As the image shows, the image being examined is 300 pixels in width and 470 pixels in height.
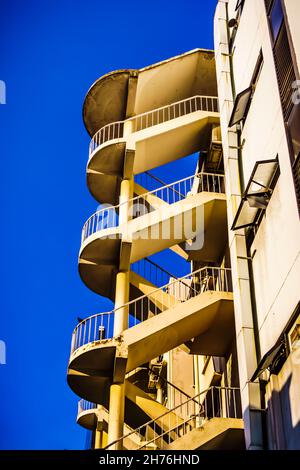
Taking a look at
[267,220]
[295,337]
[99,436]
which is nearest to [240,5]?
[267,220]

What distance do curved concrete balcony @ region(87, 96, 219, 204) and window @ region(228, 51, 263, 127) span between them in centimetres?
397

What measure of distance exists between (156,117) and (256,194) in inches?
405

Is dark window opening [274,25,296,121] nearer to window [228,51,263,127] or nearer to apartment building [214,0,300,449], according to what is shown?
apartment building [214,0,300,449]

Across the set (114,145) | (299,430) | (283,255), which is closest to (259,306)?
(283,255)

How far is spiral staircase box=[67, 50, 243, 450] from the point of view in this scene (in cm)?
1905

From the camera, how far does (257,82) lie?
17641 millimetres

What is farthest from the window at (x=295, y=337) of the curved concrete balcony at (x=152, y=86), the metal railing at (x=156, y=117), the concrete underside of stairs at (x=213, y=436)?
the curved concrete balcony at (x=152, y=86)

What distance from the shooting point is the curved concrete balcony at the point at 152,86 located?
24438mm

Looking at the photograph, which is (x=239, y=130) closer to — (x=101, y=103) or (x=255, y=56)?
(x=255, y=56)

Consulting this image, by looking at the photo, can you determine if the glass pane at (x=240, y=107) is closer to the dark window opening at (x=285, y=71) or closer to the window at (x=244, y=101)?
the window at (x=244, y=101)

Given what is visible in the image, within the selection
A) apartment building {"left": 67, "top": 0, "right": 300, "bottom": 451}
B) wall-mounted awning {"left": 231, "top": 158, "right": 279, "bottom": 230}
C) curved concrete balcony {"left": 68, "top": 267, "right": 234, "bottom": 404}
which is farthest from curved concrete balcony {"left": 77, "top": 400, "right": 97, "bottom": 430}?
wall-mounted awning {"left": 231, "top": 158, "right": 279, "bottom": 230}

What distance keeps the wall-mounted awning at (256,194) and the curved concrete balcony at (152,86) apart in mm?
9194

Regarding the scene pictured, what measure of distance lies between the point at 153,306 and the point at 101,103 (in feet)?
26.9

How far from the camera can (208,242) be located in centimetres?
2250
